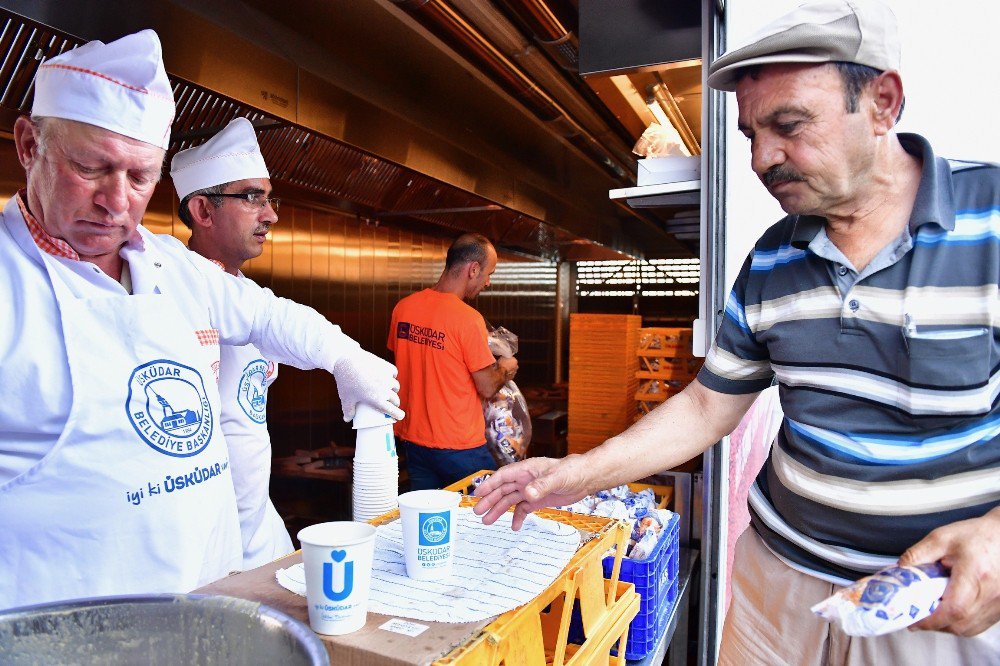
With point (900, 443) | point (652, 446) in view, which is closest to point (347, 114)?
point (652, 446)

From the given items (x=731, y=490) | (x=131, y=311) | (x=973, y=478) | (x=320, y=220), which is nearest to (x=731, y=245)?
(x=731, y=490)

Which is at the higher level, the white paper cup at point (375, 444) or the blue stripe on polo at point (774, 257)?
the blue stripe on polo at point (774, 257)

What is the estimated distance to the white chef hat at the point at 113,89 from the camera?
1.44 meters

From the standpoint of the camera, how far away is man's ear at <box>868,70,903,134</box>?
46.2 inches

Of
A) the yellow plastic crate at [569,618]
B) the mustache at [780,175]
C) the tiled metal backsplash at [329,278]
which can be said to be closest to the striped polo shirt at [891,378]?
the mustache at [780,175]

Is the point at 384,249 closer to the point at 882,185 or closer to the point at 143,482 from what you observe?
the point at 143,482

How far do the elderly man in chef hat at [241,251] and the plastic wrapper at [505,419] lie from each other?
179cm

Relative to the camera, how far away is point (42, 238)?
4.58ft

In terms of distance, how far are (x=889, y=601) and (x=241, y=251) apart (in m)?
2.35

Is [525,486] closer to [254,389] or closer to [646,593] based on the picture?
[646,593]

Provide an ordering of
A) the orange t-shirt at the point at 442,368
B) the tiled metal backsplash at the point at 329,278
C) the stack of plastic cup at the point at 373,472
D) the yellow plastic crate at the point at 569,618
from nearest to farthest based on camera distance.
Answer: the yellow plastic crate at the point at 569,618
the stack of plastic cup at the point at 373,472
the orange t-shirt at the point at 442,368
the tiled metal backsplash at the point at 329,278

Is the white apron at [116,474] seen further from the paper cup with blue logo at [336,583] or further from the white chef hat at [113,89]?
the paper cup with blue logo at [336,583]

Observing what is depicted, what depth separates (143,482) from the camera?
4.52 ft

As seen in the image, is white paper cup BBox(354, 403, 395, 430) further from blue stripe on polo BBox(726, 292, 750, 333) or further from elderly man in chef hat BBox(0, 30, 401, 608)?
blue stripe on polo BBox(726, 292, 750, 333)
